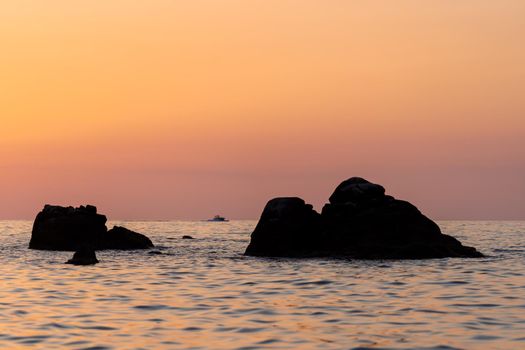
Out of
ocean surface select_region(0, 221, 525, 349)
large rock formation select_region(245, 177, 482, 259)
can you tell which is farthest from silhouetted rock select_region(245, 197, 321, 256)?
ocean surface select_region(0, 221, 525, 349)

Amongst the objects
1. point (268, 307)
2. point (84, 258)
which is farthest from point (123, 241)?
point (268, 307)

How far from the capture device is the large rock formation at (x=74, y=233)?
211 feet

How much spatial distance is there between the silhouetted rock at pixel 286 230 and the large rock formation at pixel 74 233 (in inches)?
702

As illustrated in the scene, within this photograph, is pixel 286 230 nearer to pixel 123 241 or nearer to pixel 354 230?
pixel 354 230

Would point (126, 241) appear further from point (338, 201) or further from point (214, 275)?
point (214, 275)

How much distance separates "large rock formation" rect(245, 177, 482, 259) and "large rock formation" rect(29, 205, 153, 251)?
746 inches

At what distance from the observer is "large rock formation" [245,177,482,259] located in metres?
46.0

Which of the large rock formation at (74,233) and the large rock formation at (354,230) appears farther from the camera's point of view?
the large rock formation at (74,233)

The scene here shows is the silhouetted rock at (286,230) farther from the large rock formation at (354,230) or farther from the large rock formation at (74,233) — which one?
the large rock formation at (74,233)

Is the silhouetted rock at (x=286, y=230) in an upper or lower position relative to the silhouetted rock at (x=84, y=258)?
upper

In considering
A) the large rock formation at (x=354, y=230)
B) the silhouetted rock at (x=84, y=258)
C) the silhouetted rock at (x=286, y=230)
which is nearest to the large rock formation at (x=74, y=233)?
the silhouetted rock at (x=286, y=230)

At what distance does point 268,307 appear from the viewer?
22.1 meters

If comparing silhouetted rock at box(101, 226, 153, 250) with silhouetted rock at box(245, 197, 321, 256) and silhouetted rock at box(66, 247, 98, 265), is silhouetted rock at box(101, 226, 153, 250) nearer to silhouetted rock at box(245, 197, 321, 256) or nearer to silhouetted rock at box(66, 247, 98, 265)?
silhouetted rock at box(245, 197, 321, 256)

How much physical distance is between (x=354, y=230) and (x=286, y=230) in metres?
5.03
